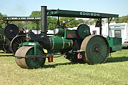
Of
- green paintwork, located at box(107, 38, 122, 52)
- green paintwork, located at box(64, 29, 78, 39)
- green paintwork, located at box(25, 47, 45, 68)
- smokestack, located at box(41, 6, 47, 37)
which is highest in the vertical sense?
smokestack, located at box(41, 6, 47, 37)

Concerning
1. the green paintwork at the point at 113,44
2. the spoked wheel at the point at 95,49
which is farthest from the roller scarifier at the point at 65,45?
the green paintwork at the point at 113,44

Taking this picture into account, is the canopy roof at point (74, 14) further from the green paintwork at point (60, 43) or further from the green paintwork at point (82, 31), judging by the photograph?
the green paintwork at point (60, 43)

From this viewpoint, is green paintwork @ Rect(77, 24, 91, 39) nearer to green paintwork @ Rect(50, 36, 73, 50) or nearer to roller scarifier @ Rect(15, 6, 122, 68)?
roller scarifier @ Rect(15, 6, 122, 68)

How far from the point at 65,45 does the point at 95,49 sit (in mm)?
1319

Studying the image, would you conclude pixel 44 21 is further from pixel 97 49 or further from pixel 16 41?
pixel 16 41

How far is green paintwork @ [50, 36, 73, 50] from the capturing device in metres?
9.14

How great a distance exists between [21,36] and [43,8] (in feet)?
14.3

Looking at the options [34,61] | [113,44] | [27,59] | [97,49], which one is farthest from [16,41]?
[113,44]

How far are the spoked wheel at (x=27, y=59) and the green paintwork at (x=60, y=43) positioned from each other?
2.97ft

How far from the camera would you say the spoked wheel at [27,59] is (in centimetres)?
795

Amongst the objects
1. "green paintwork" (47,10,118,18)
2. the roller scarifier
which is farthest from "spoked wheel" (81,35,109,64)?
"green paintwork" (47,10,118,18)

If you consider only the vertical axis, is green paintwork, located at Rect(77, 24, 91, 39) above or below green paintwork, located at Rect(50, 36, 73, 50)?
above

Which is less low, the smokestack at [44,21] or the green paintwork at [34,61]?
the smokestack at [44,21]

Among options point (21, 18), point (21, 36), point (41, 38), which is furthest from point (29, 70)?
point (21, 18)
